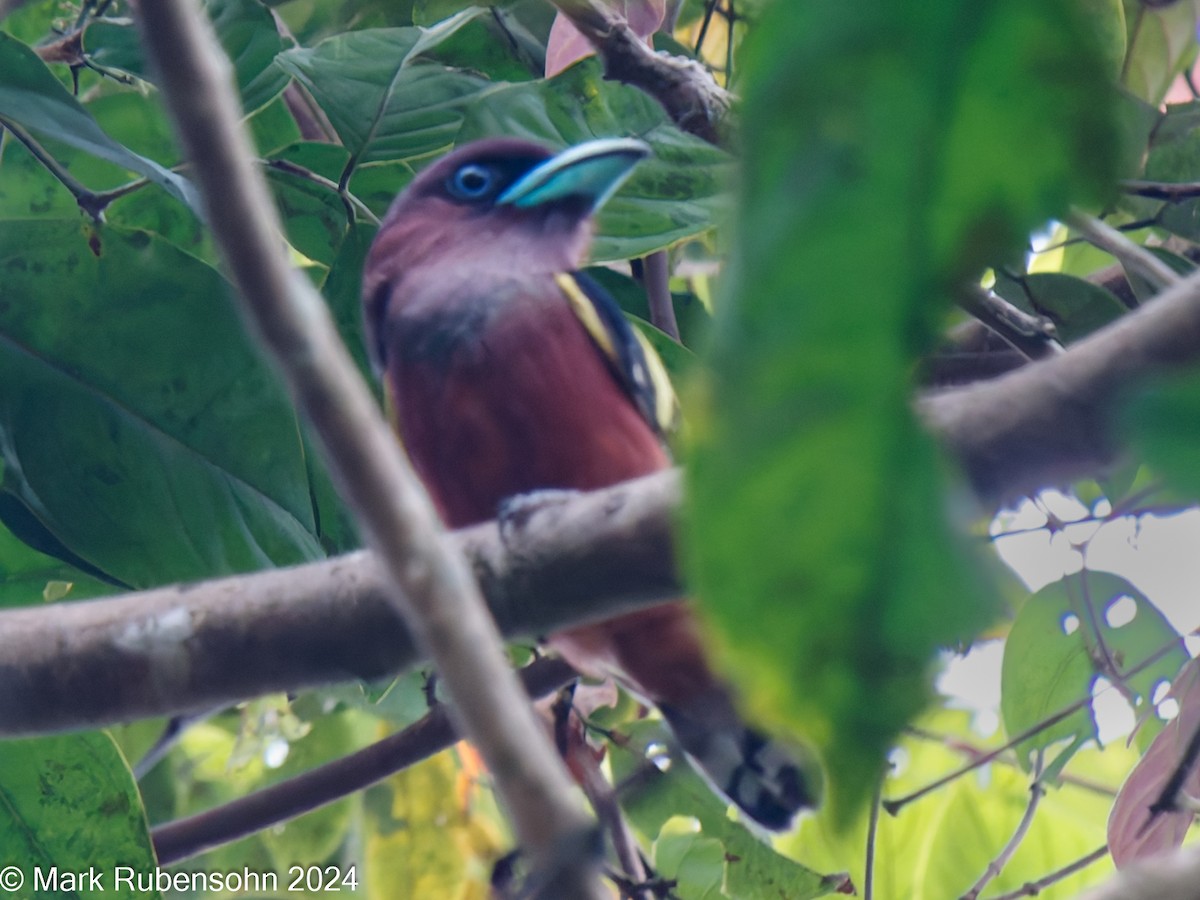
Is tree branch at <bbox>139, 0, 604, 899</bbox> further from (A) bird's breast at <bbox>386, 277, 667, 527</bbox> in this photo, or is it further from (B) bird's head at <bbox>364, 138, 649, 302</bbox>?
(B) bird's head at <bbox>364, 138, 649, 302</bbox>

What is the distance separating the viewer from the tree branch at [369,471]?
1.23 ft

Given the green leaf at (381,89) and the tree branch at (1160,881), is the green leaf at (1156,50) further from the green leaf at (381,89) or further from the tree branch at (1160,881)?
Answer: the tree branch at (1160,881)

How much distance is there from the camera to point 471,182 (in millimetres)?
1720

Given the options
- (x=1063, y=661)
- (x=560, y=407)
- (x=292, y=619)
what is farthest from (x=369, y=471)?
(x=1063, y=661)

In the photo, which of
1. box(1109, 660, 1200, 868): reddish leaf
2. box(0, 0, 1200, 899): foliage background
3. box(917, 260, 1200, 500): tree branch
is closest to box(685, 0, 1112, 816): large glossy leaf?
box(0, 0, 1200, 899): foliage background

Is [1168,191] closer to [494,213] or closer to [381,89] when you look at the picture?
[494,213]

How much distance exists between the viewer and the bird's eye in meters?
1.70

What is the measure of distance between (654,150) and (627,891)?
882 mm

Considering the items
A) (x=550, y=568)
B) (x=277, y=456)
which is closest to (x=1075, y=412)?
(x=550, y=568)

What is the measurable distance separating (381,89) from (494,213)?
8.2 inches

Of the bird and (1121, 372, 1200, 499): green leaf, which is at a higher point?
(1121, 372, 1200, 499): green leaf

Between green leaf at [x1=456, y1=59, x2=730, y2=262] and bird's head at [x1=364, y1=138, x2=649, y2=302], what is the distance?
0.13ft

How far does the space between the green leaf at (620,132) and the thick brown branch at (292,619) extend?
72 centimetres

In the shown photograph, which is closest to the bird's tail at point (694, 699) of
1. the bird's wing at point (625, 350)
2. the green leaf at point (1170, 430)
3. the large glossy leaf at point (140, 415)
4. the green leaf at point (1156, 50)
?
the bird's wing at point (625, 350)
